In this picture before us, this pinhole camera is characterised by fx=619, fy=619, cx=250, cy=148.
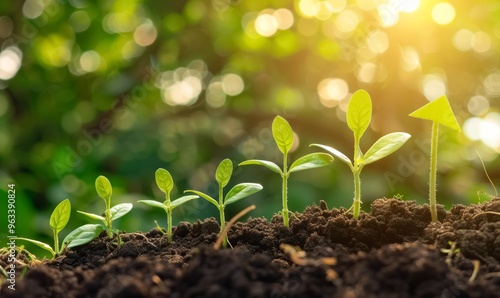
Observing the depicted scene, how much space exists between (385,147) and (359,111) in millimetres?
61

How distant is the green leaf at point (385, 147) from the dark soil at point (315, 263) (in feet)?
0.27

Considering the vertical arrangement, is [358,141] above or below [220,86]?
below

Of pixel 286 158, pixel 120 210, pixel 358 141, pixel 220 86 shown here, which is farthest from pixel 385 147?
pixel 220 86

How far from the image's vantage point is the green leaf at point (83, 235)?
35.9 inches

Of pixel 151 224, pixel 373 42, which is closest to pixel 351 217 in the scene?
pixel 151 224

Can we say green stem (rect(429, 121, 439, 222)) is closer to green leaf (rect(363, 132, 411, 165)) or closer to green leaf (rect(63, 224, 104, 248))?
green leaf (rect(363, 132, 411, 165))

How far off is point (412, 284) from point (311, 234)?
279 mm

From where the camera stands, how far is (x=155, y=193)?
7.95ft

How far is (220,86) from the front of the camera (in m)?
2.78

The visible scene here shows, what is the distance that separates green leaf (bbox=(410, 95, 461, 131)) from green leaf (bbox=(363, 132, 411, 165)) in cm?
5

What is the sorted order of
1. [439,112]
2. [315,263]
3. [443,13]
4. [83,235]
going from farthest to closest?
[443,13] < [83,235] < [439,112] < [315,263]

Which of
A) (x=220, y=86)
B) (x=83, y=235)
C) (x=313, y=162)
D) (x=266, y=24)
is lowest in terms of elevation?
(x=83, y=235)

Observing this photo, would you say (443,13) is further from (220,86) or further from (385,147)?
(385,147)

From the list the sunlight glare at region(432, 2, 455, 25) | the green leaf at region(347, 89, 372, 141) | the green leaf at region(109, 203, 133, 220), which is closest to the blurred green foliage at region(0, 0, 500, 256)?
the sunlight glare at region(432, 2, 455, 25)
